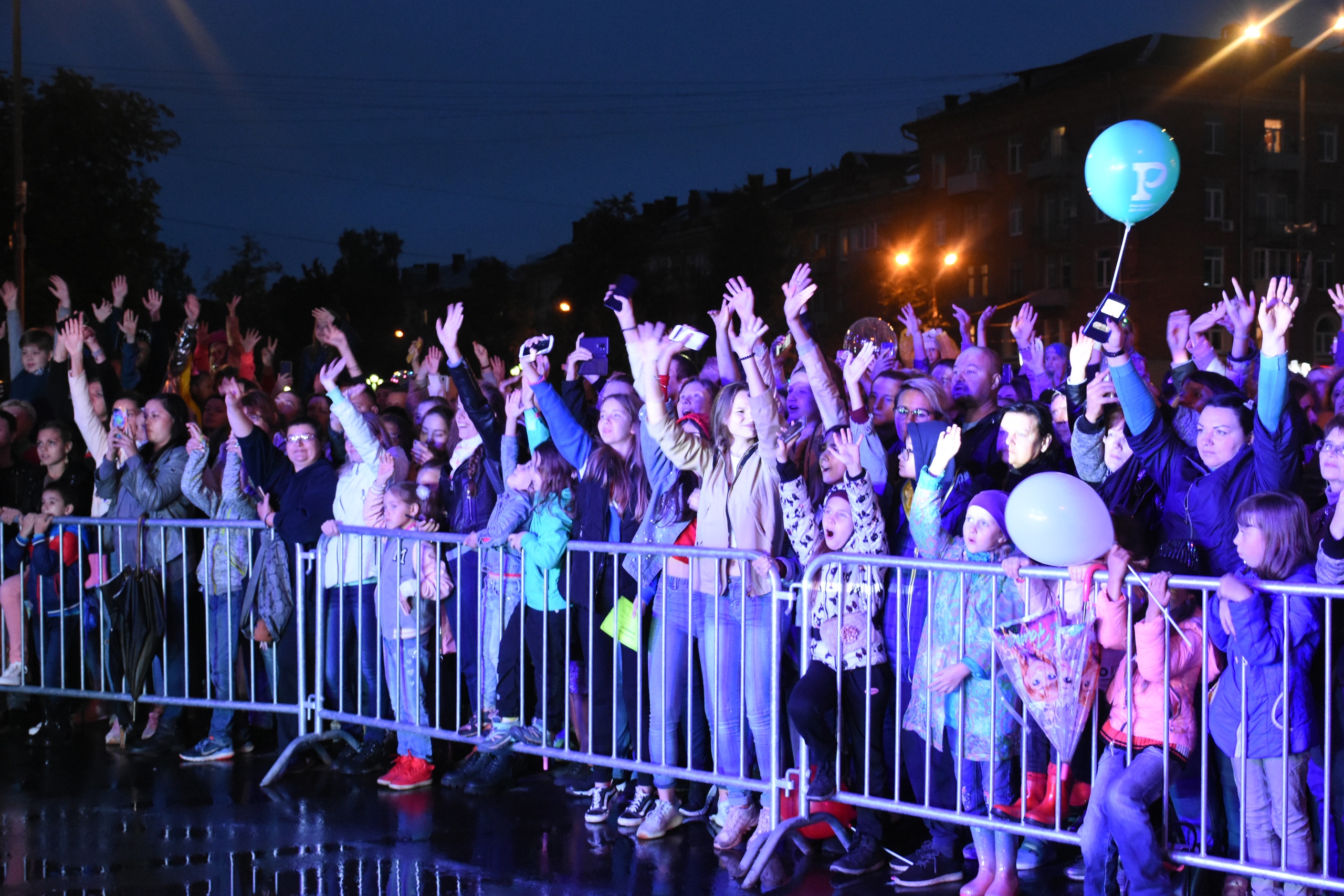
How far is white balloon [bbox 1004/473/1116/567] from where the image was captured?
4863mm

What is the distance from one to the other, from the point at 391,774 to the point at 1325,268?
54.0m

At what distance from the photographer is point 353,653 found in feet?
25.3

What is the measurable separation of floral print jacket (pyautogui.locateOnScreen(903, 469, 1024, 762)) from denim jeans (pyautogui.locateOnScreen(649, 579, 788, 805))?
0.71 metres

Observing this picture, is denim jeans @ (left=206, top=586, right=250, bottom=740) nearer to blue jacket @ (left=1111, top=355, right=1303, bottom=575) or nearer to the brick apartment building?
blue jacket @ (left=1111, top=355, right=1303, bottom=575)

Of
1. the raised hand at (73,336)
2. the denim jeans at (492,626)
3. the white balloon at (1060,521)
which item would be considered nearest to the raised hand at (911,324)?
the denim jeans at (492,626)

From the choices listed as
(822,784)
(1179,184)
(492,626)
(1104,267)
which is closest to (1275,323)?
(822,784)

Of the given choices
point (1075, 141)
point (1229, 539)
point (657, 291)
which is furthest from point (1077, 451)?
point (1075, 141)

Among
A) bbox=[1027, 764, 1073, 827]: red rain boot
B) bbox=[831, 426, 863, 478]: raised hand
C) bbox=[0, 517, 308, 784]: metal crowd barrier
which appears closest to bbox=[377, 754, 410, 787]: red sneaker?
bbox=[0, 517, 308, 784]: metal crowd barrier

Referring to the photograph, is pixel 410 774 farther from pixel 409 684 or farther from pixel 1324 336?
pixel 1324 336

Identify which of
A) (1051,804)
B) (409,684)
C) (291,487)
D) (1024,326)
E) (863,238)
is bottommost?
(1051,804)

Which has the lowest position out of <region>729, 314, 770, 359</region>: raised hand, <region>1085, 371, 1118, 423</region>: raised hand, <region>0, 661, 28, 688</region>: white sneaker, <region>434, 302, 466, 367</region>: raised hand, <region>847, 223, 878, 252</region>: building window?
<region>0, 661, 28, 688</region>: white sneaker

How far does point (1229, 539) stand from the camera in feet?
17.8

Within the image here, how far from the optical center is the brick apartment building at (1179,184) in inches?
1940

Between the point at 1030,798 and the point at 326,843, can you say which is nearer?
the point at 1030,798
